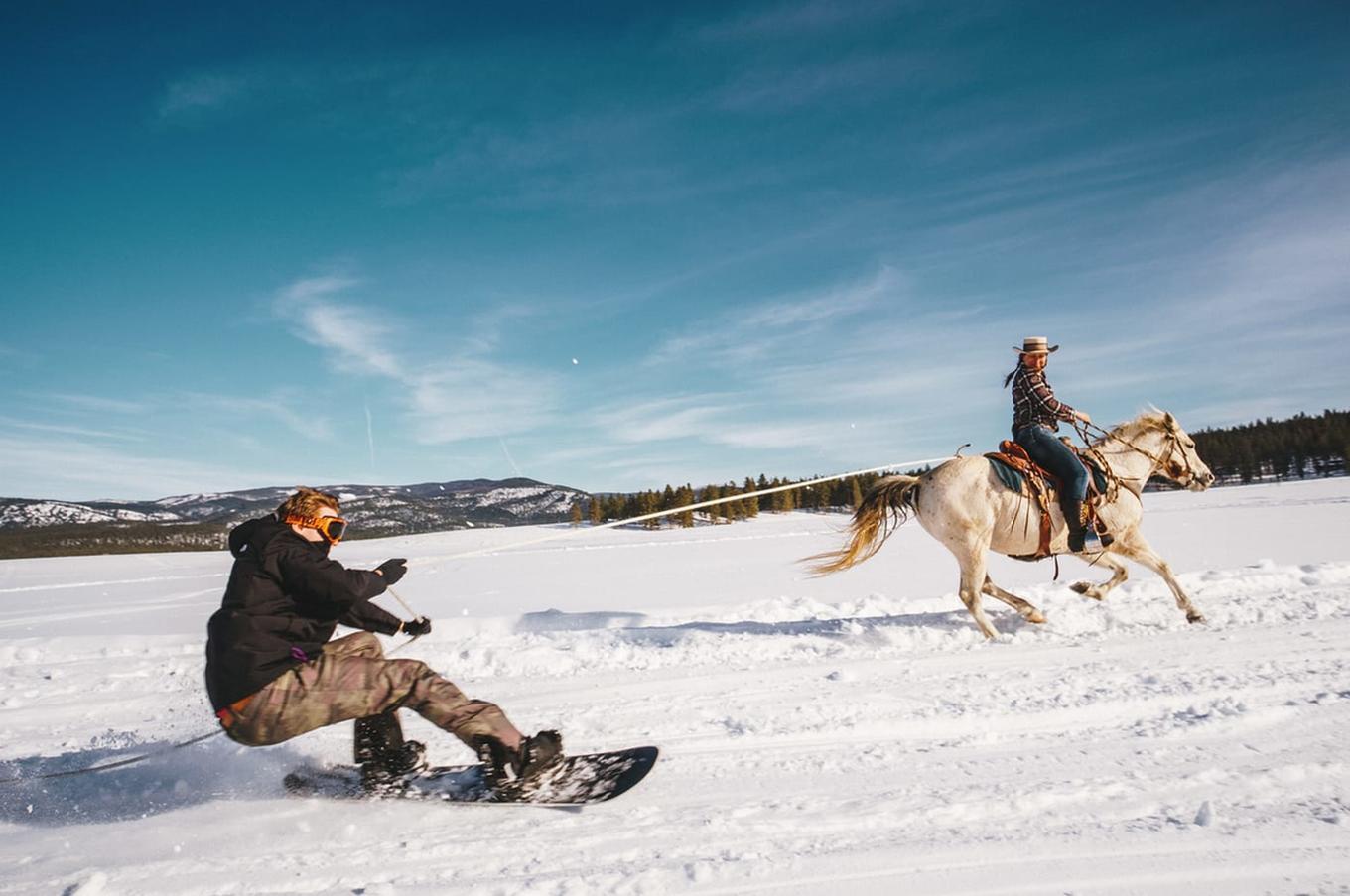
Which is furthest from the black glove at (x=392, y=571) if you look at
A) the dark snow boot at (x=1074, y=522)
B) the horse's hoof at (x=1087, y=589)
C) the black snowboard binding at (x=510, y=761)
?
the horse's hoof at (x=1087, y=589)

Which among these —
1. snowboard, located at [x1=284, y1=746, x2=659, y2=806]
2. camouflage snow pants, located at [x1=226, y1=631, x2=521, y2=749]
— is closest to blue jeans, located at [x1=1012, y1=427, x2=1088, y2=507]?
snowboard, located at [x1=284, y1=746, x2=659, y2=806]

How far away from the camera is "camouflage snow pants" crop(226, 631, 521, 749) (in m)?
3.62

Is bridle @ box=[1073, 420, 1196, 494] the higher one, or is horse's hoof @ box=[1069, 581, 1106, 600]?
bridle @ box=[1073, 420, 1196, 494]

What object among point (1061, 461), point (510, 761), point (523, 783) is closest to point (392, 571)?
point (510, 761)

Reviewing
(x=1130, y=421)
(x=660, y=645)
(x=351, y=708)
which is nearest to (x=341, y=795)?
(x=351, y=708)

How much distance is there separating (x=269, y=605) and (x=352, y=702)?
2.15 feet

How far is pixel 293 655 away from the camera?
370 cm

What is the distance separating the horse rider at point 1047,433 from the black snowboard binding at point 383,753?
262 inches

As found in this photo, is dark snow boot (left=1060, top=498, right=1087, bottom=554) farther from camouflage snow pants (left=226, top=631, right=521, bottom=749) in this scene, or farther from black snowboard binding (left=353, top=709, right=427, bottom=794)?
black snowboard binding (left=353, top=709, right=427, bottom=794)

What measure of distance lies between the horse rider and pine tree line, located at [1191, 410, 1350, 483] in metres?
77.6

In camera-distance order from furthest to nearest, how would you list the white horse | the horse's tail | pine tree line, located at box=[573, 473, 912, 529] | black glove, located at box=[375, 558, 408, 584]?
pine tree line, located at box=[573, 473, 912, 529]
the horse's tail
the white horse
black glove, located at box=[375, 558, 408, 584]

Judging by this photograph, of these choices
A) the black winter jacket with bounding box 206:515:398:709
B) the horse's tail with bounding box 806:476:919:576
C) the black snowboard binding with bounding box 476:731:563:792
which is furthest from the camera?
the horse's tail with bounding box 806:476:919:576

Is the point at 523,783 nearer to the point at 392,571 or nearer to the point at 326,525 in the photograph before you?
the point at 392,571

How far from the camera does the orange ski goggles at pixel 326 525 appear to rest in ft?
12.8
